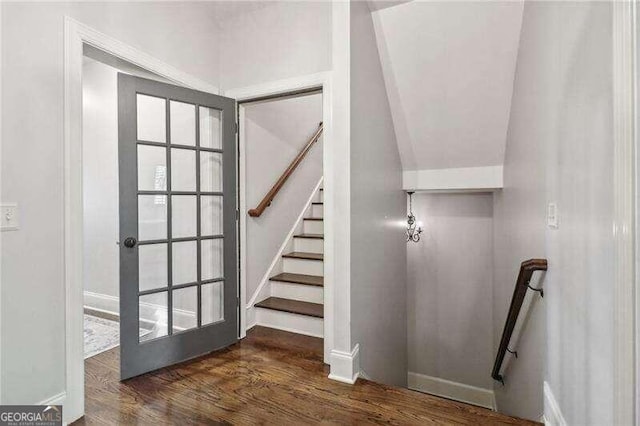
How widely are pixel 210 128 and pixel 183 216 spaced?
74 centimetres

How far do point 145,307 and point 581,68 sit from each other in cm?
274

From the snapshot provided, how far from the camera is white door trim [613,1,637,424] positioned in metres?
0.88

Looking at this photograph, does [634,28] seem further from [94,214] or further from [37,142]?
[94,214]

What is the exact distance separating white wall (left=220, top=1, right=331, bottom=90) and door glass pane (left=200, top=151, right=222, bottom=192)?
69cm

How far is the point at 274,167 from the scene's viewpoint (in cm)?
325

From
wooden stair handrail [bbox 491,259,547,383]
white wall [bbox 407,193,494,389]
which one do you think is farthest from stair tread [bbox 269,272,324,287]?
white wall [bbox 407,193,494,389]

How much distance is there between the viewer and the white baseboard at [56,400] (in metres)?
1.61

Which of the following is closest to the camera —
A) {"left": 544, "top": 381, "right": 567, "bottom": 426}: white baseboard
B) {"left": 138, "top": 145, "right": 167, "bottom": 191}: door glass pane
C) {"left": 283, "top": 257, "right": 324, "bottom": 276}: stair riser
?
{"left": 544, "top": 381, "right": 567, "bottom": 426}: white baseboard

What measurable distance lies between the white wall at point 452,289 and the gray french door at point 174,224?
2.61m

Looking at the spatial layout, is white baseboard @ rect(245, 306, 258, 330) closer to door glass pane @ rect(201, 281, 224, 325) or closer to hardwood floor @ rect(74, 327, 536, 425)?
door glass pane @ rect(201, 281, 224, 325)

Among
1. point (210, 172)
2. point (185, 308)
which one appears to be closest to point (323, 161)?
point (210, 172)

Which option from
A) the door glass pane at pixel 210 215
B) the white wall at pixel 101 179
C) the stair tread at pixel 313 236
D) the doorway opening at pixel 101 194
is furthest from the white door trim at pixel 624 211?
the white wall at pixel 101 179

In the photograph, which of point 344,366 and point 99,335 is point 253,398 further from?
point 99,335

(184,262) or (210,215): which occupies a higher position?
(210,215)
